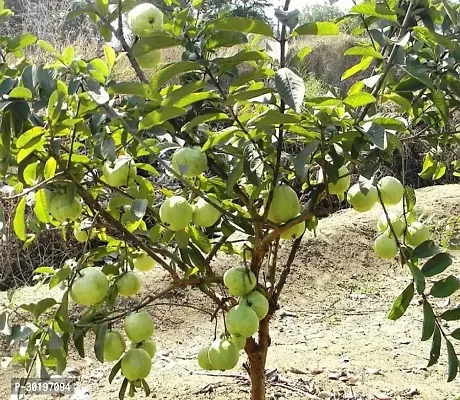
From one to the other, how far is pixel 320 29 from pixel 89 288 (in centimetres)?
53

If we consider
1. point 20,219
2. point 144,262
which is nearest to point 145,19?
point 20,219

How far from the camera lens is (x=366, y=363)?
2145mm

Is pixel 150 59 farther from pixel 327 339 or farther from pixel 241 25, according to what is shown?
pixel 327 339

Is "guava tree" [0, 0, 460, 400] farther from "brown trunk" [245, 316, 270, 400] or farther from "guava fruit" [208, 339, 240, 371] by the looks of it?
"brown trunk" [245, 316, 270, 400]

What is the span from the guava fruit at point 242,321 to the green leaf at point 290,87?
0.39 meters

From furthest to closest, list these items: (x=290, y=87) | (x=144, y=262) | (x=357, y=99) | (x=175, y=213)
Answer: (x=144, y=262), (x=175, y=213), (x=357, y=99), (x=290, y=87)

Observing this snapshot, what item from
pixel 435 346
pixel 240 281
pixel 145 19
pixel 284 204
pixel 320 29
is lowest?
pixel 435 346

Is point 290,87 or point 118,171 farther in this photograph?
point 118,171

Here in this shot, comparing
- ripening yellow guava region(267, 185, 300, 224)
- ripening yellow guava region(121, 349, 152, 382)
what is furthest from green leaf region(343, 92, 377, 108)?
ripening yellow guava region(121, 349, 152, 382)

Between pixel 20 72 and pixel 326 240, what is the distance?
2813 millimetres

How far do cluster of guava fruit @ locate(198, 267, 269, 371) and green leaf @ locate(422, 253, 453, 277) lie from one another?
0.28 metres

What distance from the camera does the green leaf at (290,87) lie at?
2.15 feet

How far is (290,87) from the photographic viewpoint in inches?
26.6

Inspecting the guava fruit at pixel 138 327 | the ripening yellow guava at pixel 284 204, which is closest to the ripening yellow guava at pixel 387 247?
the ripening yellow guava at pixel 284 204
